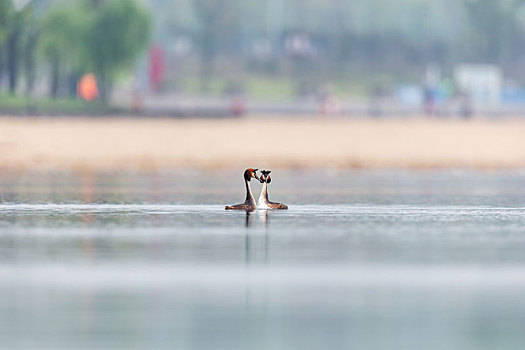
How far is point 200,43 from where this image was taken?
12950 centimetres

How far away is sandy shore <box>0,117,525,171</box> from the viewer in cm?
4225

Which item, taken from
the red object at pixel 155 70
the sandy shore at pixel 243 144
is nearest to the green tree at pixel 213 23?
the red object at pixel 155 70

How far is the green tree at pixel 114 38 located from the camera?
216 feet

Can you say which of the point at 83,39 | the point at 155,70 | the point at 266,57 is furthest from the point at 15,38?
the point at 266,57

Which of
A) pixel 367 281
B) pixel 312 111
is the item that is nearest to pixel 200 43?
pixel 312 111

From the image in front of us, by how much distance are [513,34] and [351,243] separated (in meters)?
119

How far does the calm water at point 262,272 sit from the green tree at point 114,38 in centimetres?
3857

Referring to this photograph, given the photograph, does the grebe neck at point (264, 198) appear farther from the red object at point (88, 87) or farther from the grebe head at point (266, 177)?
the red object at point (88, 87)

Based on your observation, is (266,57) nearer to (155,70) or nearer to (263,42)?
(263,42)

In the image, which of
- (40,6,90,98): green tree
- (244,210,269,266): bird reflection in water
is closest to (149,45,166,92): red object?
(40,6,90,98): green tree

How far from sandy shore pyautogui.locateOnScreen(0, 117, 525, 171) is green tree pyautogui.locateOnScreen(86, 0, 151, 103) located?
481 inches

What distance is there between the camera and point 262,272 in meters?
16.0

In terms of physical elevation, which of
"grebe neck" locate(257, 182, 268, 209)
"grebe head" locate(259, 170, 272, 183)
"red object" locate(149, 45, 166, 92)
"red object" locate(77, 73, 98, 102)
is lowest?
"grebe neck" locate(257, 182, 268, 209)

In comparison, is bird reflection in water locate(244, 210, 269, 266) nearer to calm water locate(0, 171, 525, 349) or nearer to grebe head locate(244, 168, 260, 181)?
calm water locate(0, 171, 525, 349)
